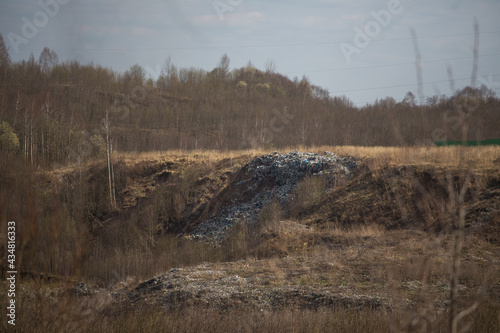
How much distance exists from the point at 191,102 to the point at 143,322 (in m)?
72.8

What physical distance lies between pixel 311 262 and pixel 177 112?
194ft

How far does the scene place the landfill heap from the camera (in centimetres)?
2138

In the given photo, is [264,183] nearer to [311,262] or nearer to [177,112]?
[311,262]

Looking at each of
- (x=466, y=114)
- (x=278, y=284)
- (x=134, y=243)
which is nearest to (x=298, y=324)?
(x=466, y=114)

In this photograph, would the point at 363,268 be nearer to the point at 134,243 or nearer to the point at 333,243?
the point at 333,243

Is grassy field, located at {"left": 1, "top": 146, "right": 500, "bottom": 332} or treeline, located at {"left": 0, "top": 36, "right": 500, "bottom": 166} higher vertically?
treeline, located at {"left": 0, "top": 36, "right": 500, "bottom": 166}

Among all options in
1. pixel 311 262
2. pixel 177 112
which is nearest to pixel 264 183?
pixel 311 262

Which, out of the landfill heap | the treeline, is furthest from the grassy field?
the treeline

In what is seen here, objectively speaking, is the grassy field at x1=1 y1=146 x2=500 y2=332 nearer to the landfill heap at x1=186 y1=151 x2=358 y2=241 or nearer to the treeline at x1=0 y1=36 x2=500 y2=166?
the landfill heap at x1=186 y1=151 x2=358 y2=241

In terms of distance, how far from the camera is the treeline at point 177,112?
4019 centimetres

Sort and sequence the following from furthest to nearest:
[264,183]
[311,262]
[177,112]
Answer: [177,112] < [264,183] < [311,262]

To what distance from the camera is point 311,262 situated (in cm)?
1202

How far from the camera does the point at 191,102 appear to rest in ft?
246

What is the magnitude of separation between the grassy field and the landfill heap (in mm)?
1102
